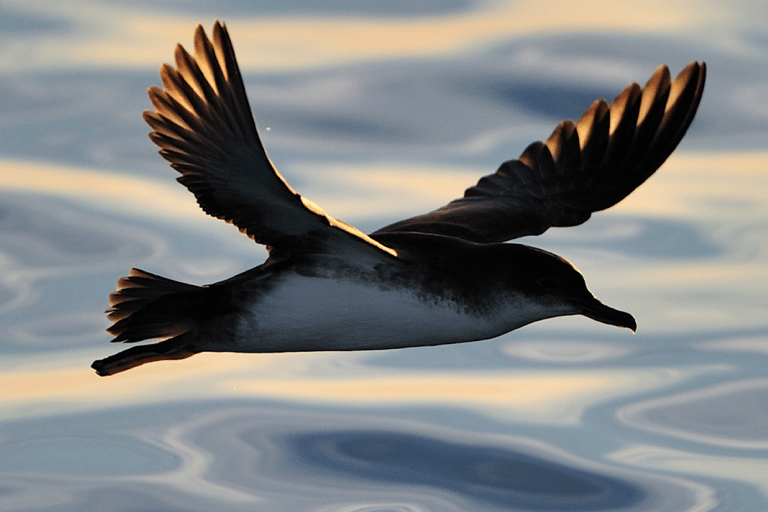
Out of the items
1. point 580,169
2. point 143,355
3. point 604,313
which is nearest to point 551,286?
point 604,313

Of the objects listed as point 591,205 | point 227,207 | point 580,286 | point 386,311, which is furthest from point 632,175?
point 227,207

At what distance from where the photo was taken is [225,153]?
561 centimetres

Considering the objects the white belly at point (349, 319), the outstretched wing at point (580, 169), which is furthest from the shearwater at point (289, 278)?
the outstretched wing at point (580, 169)

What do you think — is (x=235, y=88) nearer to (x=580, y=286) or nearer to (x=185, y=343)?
(x=185, y=343)

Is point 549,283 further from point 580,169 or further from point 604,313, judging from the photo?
point 580,169

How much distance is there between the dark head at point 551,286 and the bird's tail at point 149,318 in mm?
1891

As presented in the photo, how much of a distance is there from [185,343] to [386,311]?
1.27m

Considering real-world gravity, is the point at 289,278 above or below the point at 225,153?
below

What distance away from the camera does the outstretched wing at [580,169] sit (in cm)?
772

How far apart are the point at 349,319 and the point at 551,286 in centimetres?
120

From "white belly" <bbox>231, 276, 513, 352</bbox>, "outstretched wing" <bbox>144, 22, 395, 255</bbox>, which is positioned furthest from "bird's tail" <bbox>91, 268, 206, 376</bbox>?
"outstretched wing" <bbox>144, 22, 395, 255</bbox>

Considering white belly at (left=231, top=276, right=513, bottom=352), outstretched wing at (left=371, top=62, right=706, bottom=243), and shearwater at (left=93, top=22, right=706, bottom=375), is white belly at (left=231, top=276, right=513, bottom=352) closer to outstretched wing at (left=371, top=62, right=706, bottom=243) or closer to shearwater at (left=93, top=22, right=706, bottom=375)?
shearwater at (left=93, top=22, right=706, bottom=375)

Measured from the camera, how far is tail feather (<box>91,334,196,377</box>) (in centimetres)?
657

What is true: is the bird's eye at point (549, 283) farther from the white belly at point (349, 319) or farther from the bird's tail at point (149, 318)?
the bird's tail at point (149, 318)
